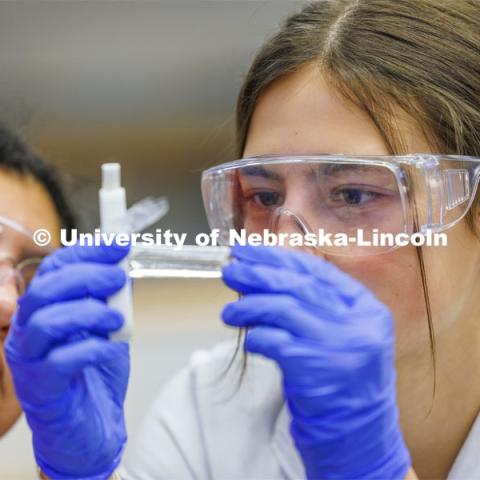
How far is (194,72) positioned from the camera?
19.9ft

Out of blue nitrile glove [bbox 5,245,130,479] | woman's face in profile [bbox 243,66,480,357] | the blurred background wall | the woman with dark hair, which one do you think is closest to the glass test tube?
blue nitrile glove [bbox 5,245,130,479]

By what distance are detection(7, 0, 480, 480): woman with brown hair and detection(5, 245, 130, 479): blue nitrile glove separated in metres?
0.22

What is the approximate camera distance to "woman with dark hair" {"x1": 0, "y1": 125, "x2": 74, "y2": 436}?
6.23ft

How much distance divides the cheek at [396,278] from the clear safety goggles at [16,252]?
845 millimetres

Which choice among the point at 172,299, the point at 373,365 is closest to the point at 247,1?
the point at 172,299

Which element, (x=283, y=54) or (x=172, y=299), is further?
(x=172, y=299)

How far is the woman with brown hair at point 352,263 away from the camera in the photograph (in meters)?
1.26

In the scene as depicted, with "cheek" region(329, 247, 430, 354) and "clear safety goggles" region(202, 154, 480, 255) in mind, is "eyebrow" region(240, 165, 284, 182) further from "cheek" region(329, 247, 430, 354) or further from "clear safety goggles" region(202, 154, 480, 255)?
"cheek" region(329, 247, 430, 354)

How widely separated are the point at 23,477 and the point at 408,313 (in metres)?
1.76

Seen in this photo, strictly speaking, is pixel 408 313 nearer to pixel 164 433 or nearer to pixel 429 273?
pixel 429 273

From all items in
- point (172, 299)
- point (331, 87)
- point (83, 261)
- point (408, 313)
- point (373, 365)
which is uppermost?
point (172, 299)

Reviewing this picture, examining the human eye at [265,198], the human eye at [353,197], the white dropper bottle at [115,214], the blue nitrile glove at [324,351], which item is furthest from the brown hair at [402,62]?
the white dropper bottle at [115,214]
